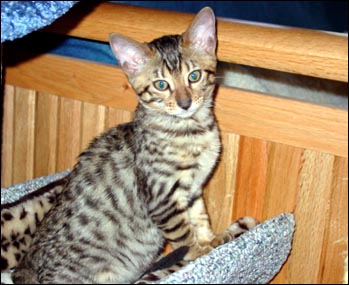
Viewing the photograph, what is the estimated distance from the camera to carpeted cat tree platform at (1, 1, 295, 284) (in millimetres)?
1096

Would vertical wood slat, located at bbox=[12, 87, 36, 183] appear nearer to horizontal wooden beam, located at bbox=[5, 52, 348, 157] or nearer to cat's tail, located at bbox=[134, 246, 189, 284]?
horizontal wooden beam, located at bbox=[5, 52, 348, 157]

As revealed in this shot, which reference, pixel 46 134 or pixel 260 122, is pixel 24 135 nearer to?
pixel 46 134

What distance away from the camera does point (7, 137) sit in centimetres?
209

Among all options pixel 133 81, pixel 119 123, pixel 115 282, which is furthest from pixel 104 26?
pixel 115 282

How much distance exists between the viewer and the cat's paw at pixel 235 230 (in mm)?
1643

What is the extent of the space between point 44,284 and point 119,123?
0.48m

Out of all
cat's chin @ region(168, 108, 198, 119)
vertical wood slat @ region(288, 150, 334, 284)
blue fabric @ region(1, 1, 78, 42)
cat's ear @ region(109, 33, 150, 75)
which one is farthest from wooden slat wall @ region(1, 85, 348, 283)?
blue fabric @ region(1, 1, 78, 42)

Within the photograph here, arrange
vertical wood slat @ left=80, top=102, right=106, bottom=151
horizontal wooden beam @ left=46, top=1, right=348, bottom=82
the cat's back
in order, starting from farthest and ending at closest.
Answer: vertical wood slat @ left=80, top=102, right=106, bottom=151
the cat's back
horizontal wooden beam @ left=46, top=1, right=348, bottom=82

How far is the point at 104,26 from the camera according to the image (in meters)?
1.65

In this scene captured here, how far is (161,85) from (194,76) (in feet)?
0.26

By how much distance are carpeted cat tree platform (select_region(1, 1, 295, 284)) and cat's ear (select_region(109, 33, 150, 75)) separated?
0.36m

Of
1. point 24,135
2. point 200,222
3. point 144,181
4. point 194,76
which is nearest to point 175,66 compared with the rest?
point 194,76

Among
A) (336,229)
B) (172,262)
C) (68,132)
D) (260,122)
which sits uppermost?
(260,122)

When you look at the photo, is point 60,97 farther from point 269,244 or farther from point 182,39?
point 269,244
